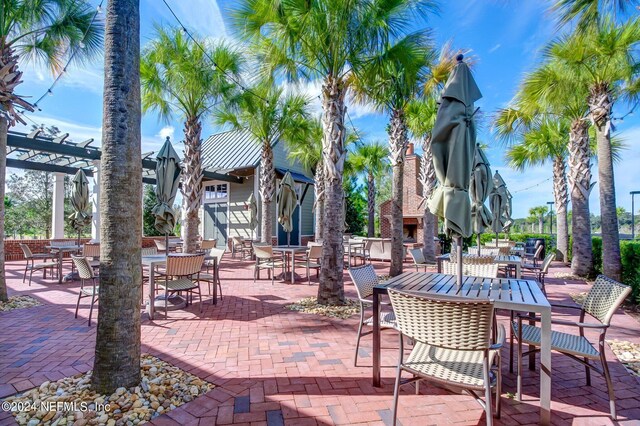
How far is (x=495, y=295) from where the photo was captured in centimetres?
275

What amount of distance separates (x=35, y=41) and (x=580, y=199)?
14.8m

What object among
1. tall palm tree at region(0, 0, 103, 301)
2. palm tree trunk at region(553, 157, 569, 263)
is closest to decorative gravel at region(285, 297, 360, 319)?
tall palm tree at region(0, 0, 103, 301)

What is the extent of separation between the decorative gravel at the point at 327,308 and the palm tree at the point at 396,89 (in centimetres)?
320

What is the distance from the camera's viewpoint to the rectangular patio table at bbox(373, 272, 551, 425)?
2.29 m

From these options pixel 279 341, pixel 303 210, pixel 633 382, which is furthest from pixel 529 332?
pixel 303 210

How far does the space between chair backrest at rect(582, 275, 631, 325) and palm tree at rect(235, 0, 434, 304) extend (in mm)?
3619

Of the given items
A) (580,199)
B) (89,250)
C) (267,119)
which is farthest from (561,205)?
(89,250)

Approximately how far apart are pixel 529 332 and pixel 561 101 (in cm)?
835

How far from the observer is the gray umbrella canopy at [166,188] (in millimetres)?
5891

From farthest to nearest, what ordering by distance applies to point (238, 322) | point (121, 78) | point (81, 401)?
point (238, 322) < point (121, 78) < point (81, 401)

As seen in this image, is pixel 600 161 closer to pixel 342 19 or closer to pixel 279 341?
pixel 342 19

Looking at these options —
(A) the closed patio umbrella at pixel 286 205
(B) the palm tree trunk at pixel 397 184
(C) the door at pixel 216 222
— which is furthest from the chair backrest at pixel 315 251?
(C) the door at pixel 216 222

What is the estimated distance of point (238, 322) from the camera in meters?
4.82

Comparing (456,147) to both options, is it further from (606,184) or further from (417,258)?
(606,184)
